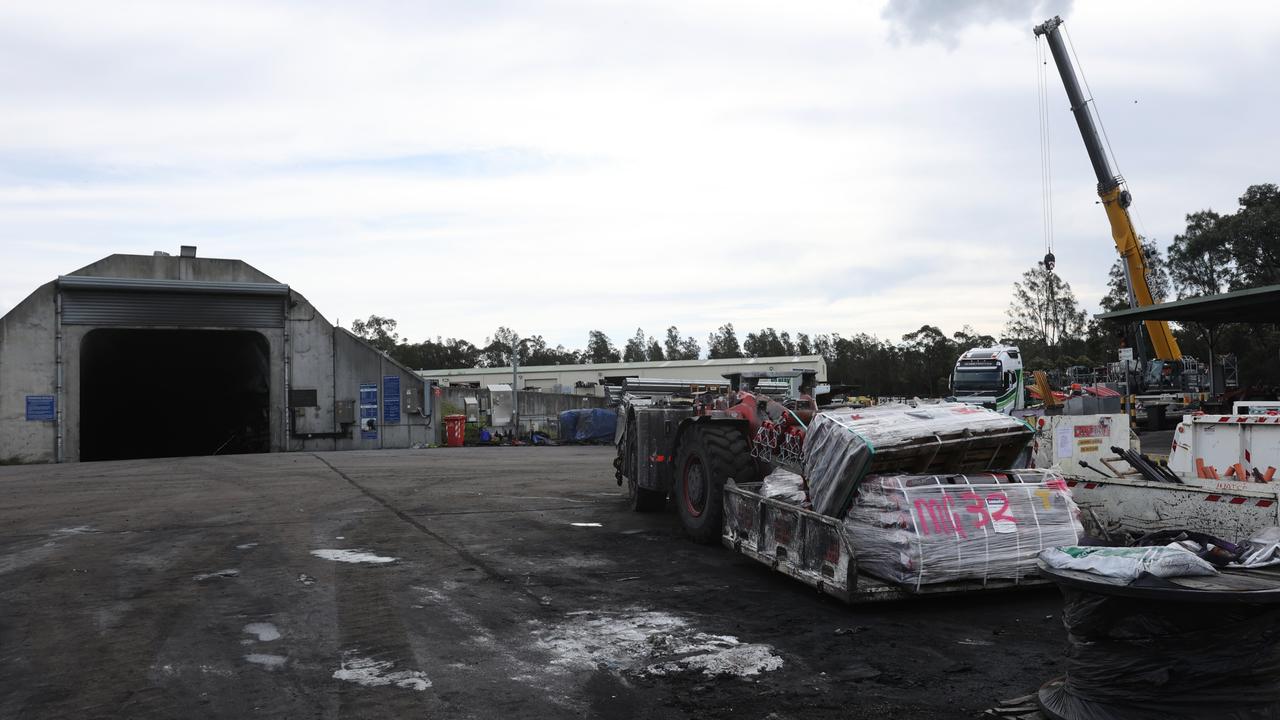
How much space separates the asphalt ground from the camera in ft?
15.8

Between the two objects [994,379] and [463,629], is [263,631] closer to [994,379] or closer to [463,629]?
[463,629]

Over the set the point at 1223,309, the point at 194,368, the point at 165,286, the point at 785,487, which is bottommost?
Answer: the point at 785,487

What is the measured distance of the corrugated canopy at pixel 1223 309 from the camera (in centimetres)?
1599

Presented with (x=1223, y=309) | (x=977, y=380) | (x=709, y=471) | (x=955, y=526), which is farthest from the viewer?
(x=977, y=380)

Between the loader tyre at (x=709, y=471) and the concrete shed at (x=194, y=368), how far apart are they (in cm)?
2199

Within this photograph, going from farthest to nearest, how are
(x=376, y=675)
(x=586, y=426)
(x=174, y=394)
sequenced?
(x=174, y=394) < (x=586, y=426) < (x=376, y=675)

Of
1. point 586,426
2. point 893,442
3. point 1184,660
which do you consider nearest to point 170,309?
point 586,426

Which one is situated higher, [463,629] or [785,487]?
[785,487]

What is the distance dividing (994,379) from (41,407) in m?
28.5

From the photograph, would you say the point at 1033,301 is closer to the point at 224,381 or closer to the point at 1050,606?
the point at 224,381

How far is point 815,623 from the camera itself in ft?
20.7

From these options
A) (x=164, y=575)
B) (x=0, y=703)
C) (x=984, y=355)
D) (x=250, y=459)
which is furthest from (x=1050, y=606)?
(x=984, y=355)

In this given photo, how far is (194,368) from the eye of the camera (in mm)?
35281

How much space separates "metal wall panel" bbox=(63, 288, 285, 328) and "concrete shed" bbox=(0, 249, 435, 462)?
0.03m
